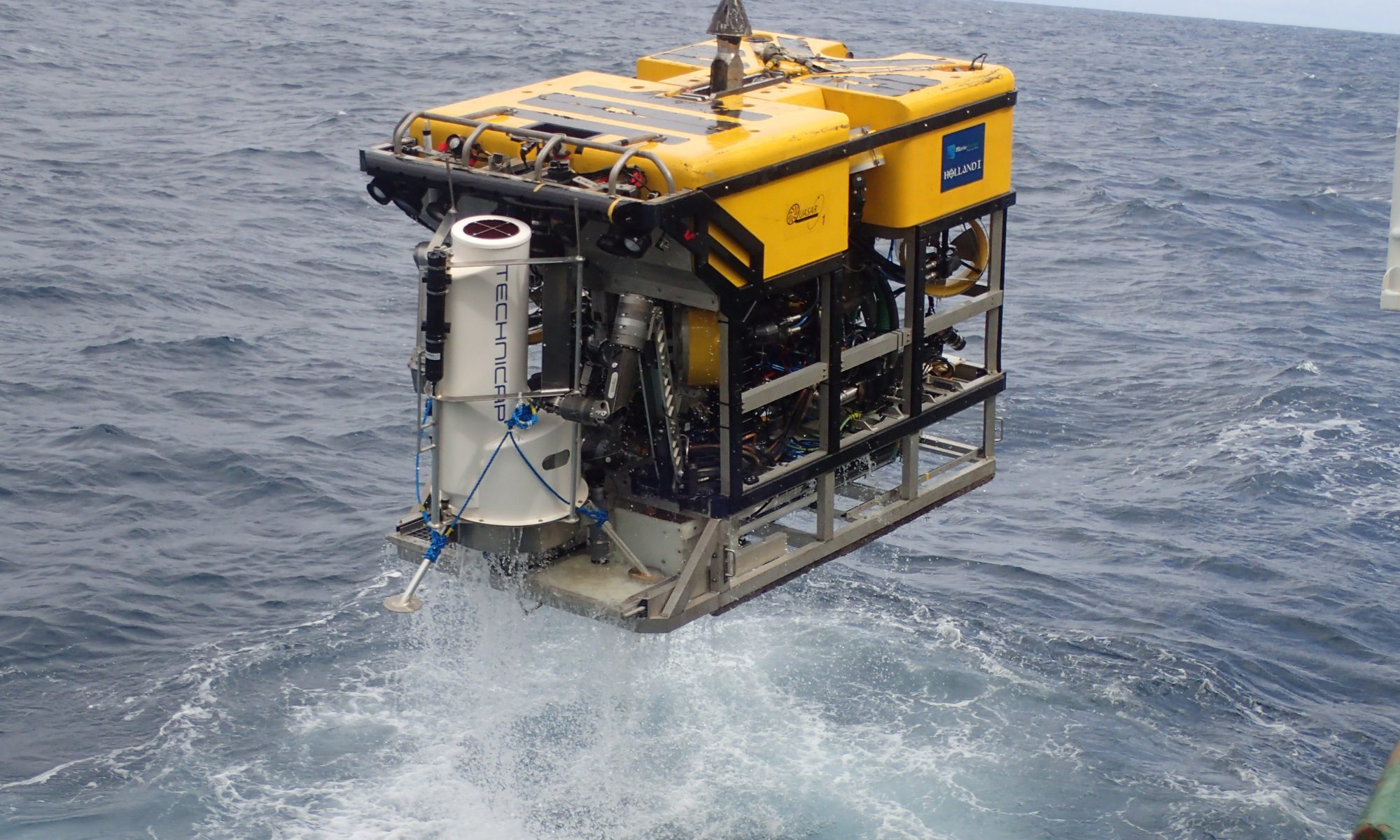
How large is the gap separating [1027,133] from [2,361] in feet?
103

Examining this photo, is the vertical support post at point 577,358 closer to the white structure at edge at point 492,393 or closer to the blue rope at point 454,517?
the white structure at edge at point 492,393

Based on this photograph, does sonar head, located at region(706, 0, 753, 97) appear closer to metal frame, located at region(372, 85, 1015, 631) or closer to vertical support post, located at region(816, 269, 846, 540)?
metal frame, located at region(372, 85, 1015, 631)

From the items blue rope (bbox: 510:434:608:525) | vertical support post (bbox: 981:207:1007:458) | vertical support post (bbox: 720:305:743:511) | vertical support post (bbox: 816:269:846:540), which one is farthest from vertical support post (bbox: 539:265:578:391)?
vertical support post (bbox: 981:207:1007:458)

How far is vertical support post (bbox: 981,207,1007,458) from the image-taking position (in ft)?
50.2

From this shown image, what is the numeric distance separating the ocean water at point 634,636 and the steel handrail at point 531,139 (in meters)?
3.56

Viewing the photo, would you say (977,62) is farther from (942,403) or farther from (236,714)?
(236,714)

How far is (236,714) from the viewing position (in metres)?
18.9

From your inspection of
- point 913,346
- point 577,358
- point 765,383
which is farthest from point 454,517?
point 913,346

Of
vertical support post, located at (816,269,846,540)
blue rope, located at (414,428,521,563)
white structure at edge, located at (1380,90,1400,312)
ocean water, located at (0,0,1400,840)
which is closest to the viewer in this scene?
blue rope, located at (414,428,521,563)

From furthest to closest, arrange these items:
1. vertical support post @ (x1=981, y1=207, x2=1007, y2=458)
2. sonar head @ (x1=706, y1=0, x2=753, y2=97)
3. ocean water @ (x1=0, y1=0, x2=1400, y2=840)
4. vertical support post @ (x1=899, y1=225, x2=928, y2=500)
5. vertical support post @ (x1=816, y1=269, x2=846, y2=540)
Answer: ocean water @ (x1=0, y1=0, x2=1400, y2=840) → vertical support post @ (x1=981, y1=207, x2=1007, y2=458) → vertical support post @ (x1=899, y1=225, x2=928, y2=500) → sonar head @ (x1=706, y1=0, x2=753, y2=97) → vertical support post @ (x1=816, y1=269, x2=846, y2=540)

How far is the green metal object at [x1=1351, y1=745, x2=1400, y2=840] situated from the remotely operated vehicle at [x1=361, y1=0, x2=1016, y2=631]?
591 cm

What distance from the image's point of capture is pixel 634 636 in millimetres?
15180

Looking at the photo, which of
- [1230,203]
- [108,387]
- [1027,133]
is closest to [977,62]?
[108,387]

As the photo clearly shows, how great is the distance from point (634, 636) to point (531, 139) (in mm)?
4626
